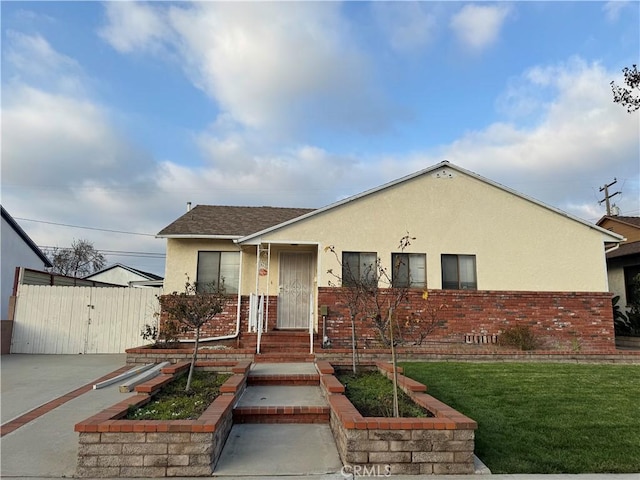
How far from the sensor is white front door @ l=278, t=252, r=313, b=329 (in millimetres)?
13195

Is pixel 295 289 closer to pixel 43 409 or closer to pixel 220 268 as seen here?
pixel 220 268

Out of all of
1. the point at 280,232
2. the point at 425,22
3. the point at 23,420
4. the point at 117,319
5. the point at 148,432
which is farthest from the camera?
the point at 117,319

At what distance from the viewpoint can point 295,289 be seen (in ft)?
43.8

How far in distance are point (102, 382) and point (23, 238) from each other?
14419 mm

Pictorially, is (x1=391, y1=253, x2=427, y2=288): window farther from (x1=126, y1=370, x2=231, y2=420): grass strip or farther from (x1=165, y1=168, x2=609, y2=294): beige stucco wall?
(x1=126, y1=370, x2=231, y2=420): grass strip

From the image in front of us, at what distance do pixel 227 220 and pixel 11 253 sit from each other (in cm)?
996

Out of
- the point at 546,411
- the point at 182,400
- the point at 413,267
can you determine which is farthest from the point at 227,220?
the point at 546,411

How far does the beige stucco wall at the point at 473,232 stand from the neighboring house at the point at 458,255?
29mm

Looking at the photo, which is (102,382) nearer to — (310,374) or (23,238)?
(310,374)

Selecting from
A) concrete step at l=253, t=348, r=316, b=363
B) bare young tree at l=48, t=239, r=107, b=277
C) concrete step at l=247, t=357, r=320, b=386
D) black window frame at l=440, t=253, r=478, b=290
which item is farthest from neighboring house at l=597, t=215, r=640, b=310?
bare young tree at l=48, t=239, r=107, b=277

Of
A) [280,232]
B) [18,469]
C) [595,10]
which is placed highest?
[595,10]

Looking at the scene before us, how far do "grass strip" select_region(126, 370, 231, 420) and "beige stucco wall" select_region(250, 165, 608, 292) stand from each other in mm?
5296

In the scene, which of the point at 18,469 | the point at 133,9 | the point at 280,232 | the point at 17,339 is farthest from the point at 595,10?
the point at 17,339

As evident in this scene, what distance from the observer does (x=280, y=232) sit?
12156 millimetres
